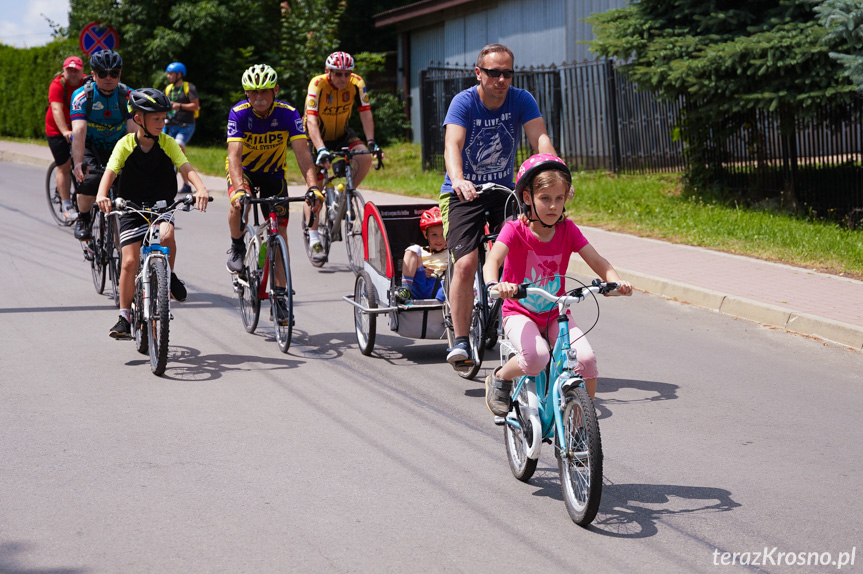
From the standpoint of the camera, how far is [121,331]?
786 centimetres

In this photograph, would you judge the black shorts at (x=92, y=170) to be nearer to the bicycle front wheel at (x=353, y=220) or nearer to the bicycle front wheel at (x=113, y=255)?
the bicycle front wheel at (x=113, y=255)

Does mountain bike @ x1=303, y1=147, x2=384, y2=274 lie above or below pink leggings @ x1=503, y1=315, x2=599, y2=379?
above

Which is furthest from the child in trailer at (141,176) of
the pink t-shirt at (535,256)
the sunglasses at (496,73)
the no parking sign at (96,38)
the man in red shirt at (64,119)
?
the no parking sign at (96,38)

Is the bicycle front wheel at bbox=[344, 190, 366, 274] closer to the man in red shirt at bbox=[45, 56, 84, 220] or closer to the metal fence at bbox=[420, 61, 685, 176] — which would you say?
the man in red shirt at bbox=[45, 56, 84, 220]

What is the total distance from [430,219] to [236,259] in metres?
1.83

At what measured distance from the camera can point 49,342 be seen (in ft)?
26.6

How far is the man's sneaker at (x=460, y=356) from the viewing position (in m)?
6.47

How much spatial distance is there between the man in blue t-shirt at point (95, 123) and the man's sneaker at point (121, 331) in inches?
92.4

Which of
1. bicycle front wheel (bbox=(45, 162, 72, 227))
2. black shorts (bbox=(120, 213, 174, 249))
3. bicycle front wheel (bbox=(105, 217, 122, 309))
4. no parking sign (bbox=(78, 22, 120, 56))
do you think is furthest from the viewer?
no parking sign (bbox=(78, 22, 120, 56))

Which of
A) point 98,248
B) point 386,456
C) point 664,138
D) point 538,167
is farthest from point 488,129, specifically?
point 664,138

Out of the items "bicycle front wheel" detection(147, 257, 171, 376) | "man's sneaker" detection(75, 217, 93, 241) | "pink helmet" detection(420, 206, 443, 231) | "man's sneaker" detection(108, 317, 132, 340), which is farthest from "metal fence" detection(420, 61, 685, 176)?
"bicycle front wheel" detection(147, 257, 171, 376)

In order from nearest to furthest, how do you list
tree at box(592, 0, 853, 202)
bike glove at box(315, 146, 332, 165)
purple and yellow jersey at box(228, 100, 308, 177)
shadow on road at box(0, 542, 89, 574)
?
shadow on road at box(0, 542, 89, 574) → purple and yellow jersey at box(228, 100, 308, 177) → bike glove at box(315, 146, 332, 165) → tree at box(592, 0, 853, 202)

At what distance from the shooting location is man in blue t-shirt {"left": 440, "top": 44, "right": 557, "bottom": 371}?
6555mm

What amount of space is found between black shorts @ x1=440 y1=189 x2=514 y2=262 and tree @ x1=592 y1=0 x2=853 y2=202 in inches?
250
